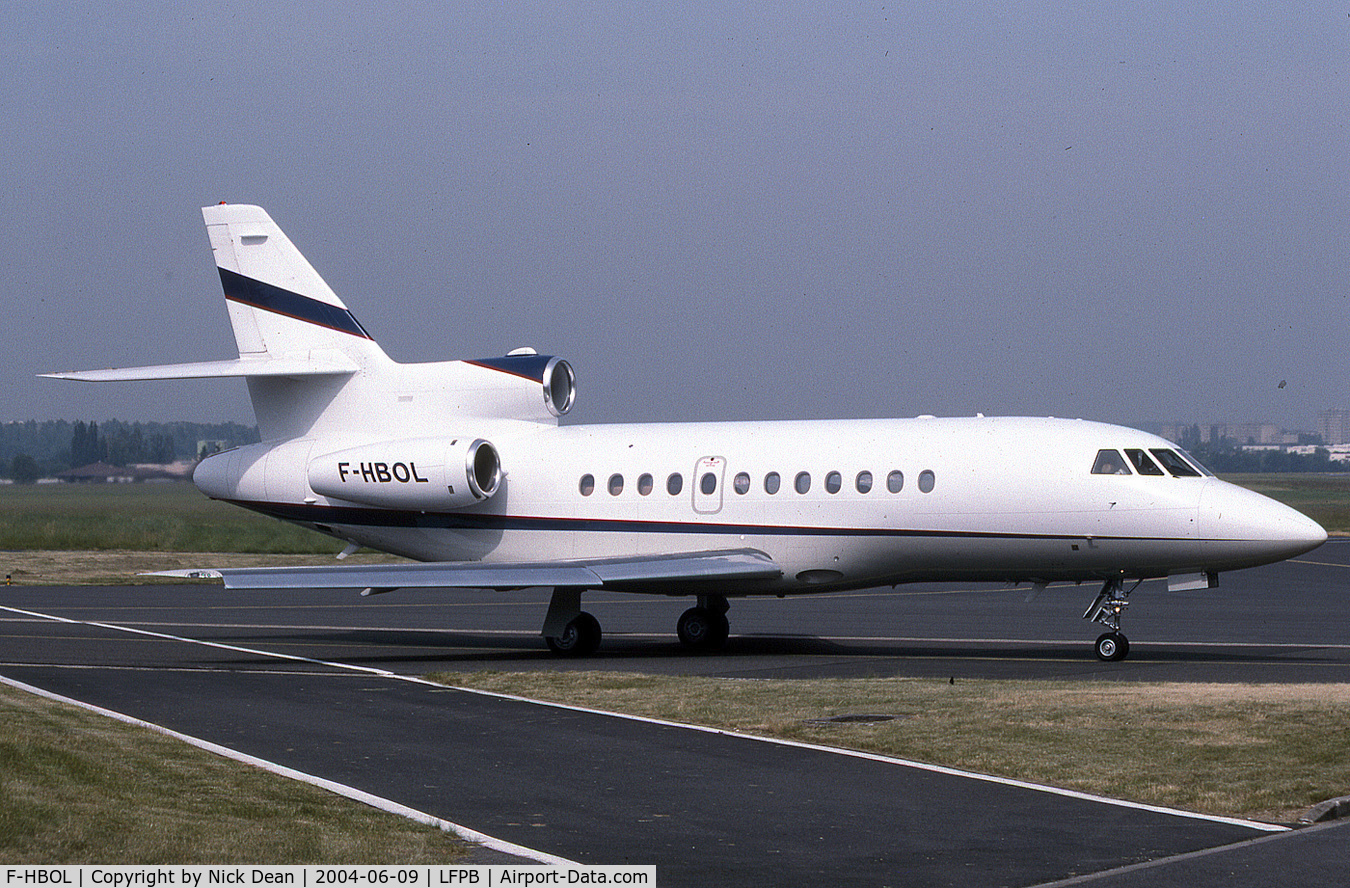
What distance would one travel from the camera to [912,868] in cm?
905

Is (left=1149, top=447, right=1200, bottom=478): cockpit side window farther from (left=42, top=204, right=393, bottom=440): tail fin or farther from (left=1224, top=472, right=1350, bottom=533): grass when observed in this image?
(left=1224, top=472, right=1350, bottom=533): grass

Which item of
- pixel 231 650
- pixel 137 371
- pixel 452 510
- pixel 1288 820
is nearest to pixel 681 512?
pixel 452 510

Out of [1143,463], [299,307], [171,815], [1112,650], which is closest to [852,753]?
[171,815]

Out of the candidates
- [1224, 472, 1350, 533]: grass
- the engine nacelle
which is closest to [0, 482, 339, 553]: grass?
the engine nacelle

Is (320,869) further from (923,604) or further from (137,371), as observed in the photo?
(923,604)

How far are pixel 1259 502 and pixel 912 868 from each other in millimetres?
13798

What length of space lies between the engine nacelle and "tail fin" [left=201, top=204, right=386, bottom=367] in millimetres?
2081

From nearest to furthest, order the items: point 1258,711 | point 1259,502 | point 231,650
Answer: point 1258,711 → point 1259,502 → point 231,650

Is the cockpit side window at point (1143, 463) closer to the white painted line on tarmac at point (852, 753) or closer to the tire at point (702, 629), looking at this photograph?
the tire at point (702, 629)

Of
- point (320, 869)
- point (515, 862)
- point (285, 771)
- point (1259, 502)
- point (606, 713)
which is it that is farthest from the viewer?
point (1259, 502)

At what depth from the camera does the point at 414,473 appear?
83.9 feet

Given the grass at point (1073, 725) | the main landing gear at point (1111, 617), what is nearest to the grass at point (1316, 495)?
the main landing gear at point (1111, 617)

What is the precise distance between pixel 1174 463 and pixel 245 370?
14815 millimetres

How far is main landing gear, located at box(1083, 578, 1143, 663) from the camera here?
69.3 ft
